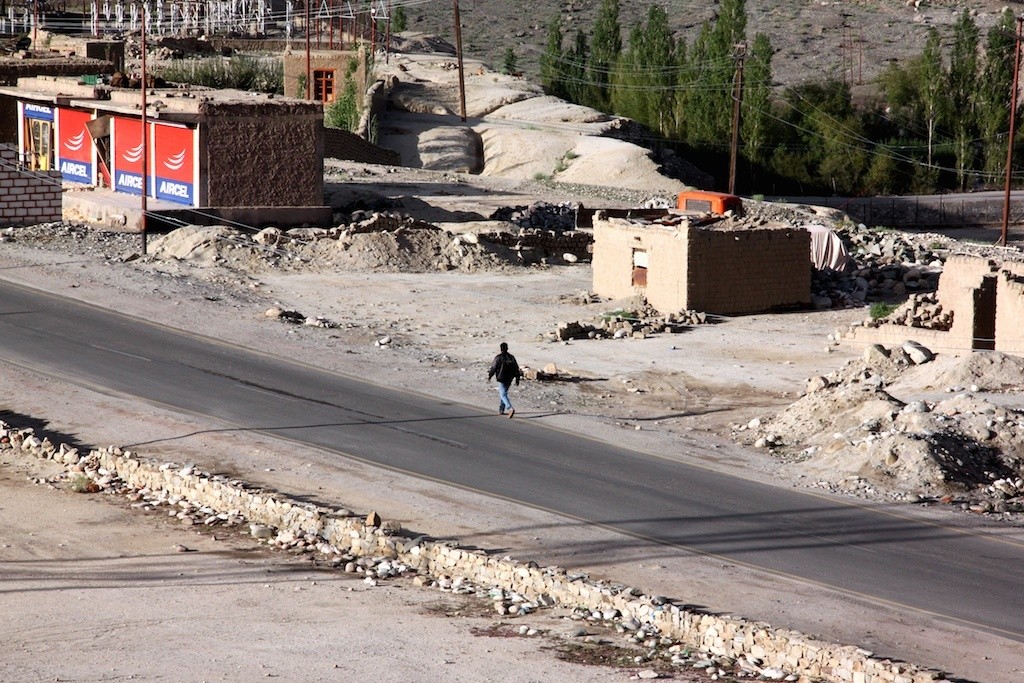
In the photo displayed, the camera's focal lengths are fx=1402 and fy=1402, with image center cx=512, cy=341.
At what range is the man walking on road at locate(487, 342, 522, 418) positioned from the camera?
20812 millimetres

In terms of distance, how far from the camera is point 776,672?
38.1ft

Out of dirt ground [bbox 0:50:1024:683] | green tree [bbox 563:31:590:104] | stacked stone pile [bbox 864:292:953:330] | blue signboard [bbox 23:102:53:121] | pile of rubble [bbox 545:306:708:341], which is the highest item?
green tree [bbox 563:31:590:104]

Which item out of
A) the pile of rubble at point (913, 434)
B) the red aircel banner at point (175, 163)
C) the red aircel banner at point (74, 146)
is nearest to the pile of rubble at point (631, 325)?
the pile of rubble at point (913, 434)

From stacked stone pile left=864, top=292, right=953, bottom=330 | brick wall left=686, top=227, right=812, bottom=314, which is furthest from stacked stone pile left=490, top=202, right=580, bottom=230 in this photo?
stacked stone pile left=864, top=292, right=953, bottom=330

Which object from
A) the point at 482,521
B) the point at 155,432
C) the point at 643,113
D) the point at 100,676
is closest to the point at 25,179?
the point at 155,432

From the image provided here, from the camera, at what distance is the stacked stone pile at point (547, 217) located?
40969 millimetres

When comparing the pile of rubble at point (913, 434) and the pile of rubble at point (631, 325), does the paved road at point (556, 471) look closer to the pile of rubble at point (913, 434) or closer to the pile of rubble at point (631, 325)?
the pile of rubble at point (913, 434)

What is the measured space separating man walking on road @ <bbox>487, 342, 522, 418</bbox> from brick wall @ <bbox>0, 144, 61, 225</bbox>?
20.4m

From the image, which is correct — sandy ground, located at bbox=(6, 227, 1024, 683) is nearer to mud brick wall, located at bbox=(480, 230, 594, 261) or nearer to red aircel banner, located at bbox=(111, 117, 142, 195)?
mud brick wall, located at bbox=(480, 230, 594, 261)

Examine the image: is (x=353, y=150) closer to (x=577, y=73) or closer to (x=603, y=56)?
(x=577, y=73)

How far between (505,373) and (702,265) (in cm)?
1006

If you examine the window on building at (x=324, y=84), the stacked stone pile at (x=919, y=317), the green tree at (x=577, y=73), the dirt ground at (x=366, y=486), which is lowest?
the dirt ground at (x=366, y=486)

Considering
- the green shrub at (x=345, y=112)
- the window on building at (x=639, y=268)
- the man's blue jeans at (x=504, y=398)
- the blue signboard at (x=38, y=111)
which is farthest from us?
the green shrub at (x=345, y=112)

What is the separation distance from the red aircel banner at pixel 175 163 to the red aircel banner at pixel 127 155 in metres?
0.84
